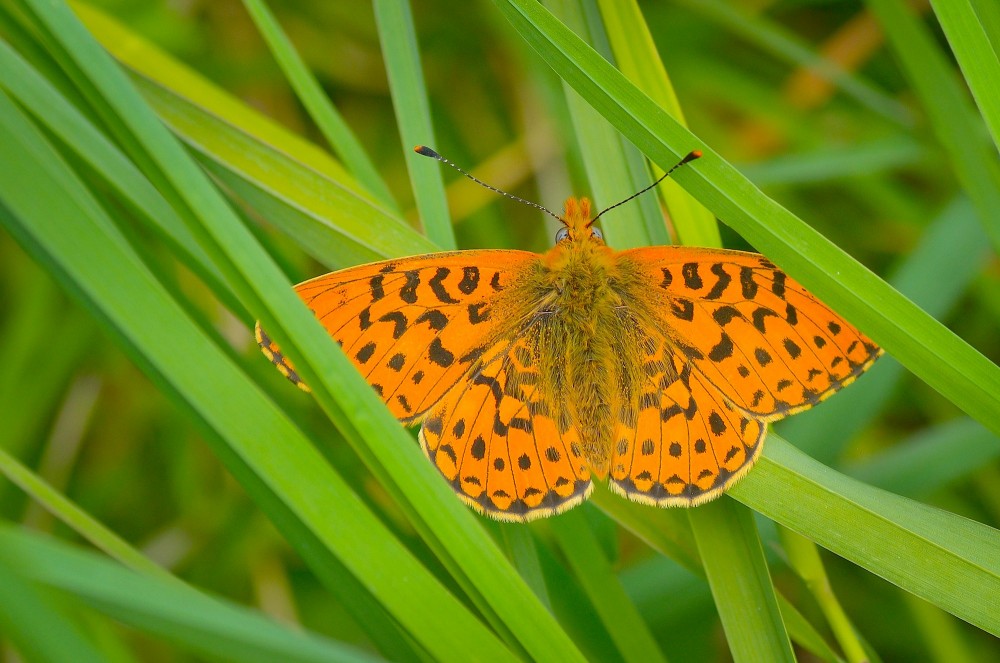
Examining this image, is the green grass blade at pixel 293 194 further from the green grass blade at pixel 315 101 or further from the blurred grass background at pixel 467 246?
the green grass blade at pixel 315 101

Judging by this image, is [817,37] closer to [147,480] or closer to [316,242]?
[316,242]

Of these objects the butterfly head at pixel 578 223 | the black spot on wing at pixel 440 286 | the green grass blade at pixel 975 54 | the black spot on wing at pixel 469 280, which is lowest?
the green grass blade at pixel 975 54

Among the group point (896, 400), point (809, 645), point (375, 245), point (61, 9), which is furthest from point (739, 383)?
point (896, 400)

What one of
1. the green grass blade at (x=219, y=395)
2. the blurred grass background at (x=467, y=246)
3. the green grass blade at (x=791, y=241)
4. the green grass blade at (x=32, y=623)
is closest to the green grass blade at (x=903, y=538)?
the blurred grass background at (x=467, y=246)

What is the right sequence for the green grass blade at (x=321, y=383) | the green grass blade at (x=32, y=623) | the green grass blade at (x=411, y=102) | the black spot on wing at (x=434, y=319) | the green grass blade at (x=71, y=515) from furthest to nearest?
the black spot on wing at (x=434, y=319) < the green grass blade at (x=411, y=102) < the green grass blade at (x=71, y=515) < the green grass blade at (x=321, y=383) < the green grass blade at (x=32, y=623)

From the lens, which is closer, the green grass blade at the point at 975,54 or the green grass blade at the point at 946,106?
the green grass blade at the point at 975,54

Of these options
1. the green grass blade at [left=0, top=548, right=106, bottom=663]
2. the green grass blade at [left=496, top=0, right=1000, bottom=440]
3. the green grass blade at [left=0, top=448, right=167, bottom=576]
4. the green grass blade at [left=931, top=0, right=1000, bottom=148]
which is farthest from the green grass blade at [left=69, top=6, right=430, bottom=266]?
the green grass blade at [left=931, top=0, right=1000, bottom=148]

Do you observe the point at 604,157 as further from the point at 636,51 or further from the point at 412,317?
the point at 412,317

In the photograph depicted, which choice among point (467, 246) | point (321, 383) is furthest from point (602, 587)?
point (467, 246)

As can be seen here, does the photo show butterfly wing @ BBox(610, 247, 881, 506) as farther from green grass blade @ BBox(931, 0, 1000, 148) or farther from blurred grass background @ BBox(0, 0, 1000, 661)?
green grass blade @ BBox(931, 0, 1000, 148)
